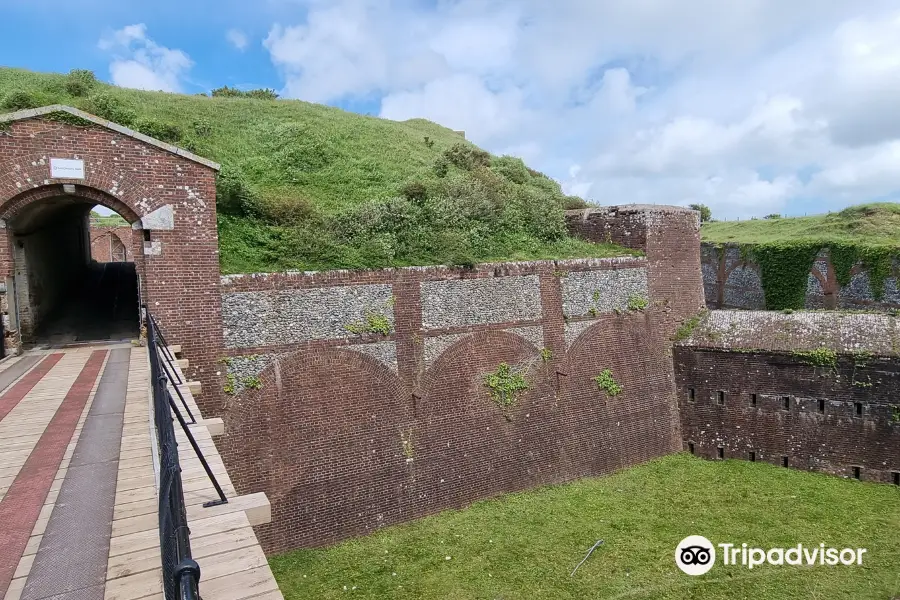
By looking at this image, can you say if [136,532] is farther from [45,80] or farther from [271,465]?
[45,80]

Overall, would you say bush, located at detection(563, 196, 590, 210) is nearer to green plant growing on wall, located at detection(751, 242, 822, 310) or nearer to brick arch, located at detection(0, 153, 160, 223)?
green plant growing on wall, located at detection(751, 242, 822, 310)

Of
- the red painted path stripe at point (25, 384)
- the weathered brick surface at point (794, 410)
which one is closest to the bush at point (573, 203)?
the weathered brick surface at point (794, 410)

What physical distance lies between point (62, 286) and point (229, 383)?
29.8ft

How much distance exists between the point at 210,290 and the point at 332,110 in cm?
2273

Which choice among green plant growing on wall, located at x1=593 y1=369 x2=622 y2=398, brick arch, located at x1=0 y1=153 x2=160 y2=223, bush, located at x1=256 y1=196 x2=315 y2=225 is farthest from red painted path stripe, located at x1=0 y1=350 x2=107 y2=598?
green plant growing on wall, located at x1=593 y1=369 x2=622 y2=398

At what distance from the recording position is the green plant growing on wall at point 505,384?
45.8ft

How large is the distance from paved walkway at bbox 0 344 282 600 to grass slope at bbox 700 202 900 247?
1089 inches

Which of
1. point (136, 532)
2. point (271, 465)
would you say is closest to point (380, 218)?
point (271, 465)

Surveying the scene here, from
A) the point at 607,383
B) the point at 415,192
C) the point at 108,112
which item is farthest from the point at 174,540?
the point at 108,112

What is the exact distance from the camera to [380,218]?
15164mm

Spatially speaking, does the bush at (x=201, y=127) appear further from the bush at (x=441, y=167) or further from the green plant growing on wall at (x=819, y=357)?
the green plant growing on wall at (x=819, y=357)

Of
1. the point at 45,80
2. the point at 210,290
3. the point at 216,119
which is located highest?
the point at 45,80

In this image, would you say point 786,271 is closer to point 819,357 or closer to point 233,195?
point 819,357

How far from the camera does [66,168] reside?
1013 centimetres
